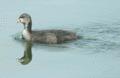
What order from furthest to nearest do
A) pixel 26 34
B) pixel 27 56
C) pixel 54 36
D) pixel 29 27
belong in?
pixel 29 27 → pixel 26 34 → pixel 54 36 → pixel 27 56

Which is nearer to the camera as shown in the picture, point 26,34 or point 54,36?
point 54,36

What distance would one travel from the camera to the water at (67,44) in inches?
503

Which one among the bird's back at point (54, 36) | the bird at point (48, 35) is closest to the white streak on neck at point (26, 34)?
the bird at point (48, 35)

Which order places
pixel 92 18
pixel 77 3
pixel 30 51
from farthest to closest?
pixel 77 3
pixel 92 18
pixel 30 51

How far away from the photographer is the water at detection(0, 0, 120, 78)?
12.8 m

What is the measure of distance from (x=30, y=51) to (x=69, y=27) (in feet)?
6.82

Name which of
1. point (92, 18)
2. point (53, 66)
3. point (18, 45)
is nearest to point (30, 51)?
point (18, 45)

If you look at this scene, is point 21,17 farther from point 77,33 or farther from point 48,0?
point 48,0

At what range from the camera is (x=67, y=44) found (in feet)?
48.6

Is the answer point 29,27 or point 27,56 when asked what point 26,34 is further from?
point 27,56

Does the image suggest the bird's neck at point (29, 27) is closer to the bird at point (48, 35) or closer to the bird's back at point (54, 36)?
the bird at point (48, 35)

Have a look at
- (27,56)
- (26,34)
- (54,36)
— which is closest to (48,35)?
(54,36)

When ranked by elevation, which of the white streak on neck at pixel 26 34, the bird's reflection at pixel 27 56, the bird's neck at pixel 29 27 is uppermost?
the bird's neck at pixel 29 27

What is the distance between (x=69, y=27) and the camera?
1622cm
